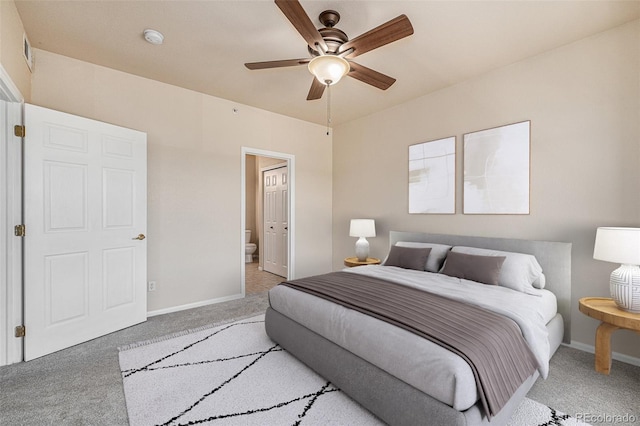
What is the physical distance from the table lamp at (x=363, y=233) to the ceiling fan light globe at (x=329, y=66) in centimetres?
248

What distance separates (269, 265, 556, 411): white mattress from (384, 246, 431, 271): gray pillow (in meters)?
0.35

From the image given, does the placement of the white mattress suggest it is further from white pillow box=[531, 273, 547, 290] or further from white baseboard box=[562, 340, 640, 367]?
white baseboard box=[562, 340, 640, 367]

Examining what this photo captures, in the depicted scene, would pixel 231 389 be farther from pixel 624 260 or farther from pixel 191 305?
pixel 624 260

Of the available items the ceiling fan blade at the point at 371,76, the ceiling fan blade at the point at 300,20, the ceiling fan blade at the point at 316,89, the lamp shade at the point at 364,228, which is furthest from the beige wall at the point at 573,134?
the ceiling fan blade at the point at 300,20

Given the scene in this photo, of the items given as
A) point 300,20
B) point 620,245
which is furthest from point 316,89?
point 620,245

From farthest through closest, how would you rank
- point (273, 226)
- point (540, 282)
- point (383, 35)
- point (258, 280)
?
1. point (273, 226)
2. point (258, 280)
3. point (540, 282)
4. point (383, 35)

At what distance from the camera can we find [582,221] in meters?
2.67

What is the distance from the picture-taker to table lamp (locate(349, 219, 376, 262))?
4332 millimetres

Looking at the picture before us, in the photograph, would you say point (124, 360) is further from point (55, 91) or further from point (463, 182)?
point (463, 182)

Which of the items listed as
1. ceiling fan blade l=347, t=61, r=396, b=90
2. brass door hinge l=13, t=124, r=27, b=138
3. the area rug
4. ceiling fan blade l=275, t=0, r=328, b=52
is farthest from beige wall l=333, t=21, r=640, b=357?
brass door hinge l=13, t=124, r=27, b=138

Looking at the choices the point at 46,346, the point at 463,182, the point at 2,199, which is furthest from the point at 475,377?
the point at 2,199

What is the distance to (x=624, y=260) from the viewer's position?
2098 mm

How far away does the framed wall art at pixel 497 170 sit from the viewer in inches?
119

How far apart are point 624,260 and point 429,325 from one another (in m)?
1.61
